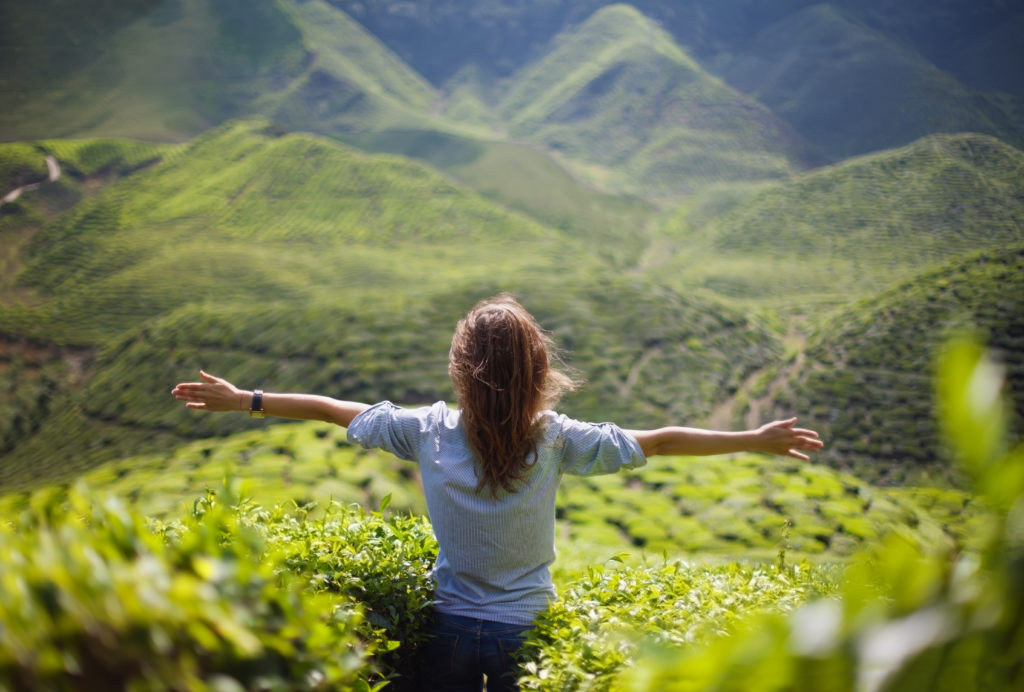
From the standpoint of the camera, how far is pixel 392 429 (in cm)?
155

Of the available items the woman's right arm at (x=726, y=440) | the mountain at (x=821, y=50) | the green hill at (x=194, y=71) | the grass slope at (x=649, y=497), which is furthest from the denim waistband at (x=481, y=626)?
the mountain at (x=821, y=50)

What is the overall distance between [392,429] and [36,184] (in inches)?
526

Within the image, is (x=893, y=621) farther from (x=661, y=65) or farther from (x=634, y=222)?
(x=661, y=65)

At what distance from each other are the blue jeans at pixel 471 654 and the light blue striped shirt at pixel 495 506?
0.08ft

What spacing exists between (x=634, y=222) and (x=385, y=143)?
8504mm

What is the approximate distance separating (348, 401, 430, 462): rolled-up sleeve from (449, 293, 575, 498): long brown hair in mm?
126

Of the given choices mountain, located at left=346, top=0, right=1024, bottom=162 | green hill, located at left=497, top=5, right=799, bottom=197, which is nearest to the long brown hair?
mountain, located at left=346, top=0, right=1024, bottom=162

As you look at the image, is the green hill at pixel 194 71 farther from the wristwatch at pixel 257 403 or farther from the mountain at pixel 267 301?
the wristwatch at pixel 257 403

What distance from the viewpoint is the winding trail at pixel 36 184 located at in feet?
36.2

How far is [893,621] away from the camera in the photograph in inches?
21.5

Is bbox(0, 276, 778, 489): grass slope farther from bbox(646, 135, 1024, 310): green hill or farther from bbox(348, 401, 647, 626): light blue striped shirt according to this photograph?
bbox(348, 401, 647, 626): light blue striped shirt

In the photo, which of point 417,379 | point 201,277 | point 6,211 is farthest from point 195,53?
point 417,379

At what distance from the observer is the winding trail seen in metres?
11.0

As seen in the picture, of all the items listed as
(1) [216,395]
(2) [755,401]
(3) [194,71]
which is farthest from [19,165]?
(1) [216,395]
